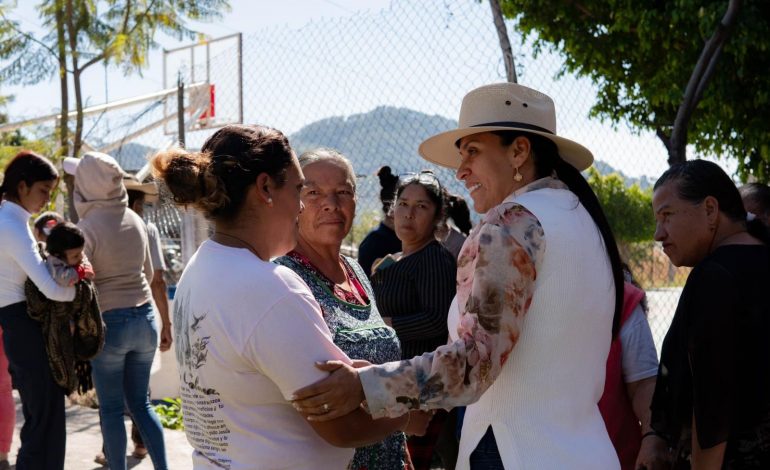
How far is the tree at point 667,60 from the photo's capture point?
593cm

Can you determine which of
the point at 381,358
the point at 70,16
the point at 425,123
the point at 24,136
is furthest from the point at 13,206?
the point at 24,136

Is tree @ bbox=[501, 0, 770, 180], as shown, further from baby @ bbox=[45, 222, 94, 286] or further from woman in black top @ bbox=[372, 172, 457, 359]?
baby @ bbox=[45, 222, 94, 286]

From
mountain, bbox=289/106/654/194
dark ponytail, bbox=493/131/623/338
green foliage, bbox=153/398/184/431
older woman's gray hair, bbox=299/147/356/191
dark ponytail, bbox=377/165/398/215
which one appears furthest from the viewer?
green foliage, bbox=153/398/184/431

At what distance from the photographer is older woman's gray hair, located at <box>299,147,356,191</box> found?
114 inches

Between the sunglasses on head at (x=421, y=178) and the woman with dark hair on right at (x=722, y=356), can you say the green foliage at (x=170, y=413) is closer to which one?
the sunglasses on head at (x=421, y=178)

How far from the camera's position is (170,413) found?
267 inches

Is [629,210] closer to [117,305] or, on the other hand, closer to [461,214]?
[461,214]

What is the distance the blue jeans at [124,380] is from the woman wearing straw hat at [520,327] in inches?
120

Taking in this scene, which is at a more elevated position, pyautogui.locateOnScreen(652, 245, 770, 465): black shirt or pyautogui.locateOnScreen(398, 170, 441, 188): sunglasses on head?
pyautogui.locateOnScreen(398, 170, 441, 188): sunglasses on head

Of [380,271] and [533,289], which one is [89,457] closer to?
[380,271]

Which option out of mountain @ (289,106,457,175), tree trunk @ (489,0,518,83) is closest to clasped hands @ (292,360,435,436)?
tree trunk @ (489,0,518,83)

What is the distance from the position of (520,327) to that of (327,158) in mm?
1183

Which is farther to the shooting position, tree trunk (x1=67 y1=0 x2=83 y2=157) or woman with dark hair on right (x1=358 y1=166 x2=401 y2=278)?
tree trunk (x1=67 y1=0 x2=83 y2=157)

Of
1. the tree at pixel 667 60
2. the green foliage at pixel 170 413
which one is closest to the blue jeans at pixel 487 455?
the tree at pixel 667 60
